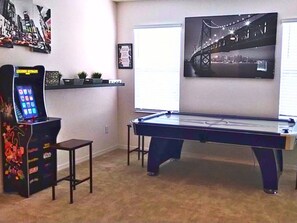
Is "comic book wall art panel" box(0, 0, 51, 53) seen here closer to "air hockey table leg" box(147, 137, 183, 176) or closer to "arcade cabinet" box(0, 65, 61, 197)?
"arcade cabinet" box(0, 65, 61, 197)

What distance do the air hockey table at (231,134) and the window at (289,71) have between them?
11.9 inches

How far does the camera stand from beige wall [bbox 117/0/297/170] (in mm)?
4957

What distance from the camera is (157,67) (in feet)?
18.9

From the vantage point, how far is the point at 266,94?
5012mm

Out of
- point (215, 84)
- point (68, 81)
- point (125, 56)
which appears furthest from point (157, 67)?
point (68, 81)

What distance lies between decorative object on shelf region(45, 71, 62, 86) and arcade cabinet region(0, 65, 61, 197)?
0.78ft

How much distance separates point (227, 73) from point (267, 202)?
7.31ft

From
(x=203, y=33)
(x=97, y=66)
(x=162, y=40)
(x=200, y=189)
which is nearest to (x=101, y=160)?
(x=97, y=66)

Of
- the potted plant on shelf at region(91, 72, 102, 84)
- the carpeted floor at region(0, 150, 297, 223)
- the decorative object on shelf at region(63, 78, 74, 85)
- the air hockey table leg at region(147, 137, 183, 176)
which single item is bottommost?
the carpeted floor at region(0, 150, 297, 223)

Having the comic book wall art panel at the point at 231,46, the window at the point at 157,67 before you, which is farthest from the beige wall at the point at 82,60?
the comic book wall art panel at the point at 231,46

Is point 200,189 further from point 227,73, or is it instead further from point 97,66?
point 97,66

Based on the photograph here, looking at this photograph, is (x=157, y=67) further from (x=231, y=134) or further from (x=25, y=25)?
(x=25, y=25)

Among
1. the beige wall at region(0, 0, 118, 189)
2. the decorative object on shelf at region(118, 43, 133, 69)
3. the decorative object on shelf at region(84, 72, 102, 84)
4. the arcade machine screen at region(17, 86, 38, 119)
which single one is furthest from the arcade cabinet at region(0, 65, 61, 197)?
the decorative object on shelf at region(118, 43, 133, 69)

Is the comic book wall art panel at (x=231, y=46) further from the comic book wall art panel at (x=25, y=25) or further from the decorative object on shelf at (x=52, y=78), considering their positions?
the comic book wall art panel at (x=25, y=25)
